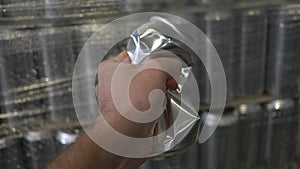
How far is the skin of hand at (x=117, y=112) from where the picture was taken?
0.58m

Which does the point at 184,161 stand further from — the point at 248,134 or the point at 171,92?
the point at 171,92

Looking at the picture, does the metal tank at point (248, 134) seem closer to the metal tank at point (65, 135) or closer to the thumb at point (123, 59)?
the metal tank at point (65, 135)

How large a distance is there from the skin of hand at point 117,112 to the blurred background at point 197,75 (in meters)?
0.42

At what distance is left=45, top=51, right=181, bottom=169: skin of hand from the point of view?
58 cm

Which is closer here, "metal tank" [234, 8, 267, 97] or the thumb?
the thumb

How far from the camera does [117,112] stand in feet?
1.94

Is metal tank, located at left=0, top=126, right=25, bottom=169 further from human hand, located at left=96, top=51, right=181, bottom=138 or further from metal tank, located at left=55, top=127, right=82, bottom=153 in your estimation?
human hand, located at left=96, top=51, right=181, bottom=138

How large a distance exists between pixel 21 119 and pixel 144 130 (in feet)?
2.05

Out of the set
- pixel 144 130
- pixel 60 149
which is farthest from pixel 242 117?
pixel 144 130

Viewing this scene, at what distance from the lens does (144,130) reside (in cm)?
61

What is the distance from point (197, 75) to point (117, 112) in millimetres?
609

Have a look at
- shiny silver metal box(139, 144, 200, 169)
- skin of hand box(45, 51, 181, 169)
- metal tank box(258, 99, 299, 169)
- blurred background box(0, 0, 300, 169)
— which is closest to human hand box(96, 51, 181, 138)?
skin of hand box(45, 51, 181, 169)

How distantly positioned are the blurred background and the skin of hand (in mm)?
419

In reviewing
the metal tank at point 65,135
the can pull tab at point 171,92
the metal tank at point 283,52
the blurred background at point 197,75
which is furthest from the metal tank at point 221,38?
the can pull tab at point 171,92
